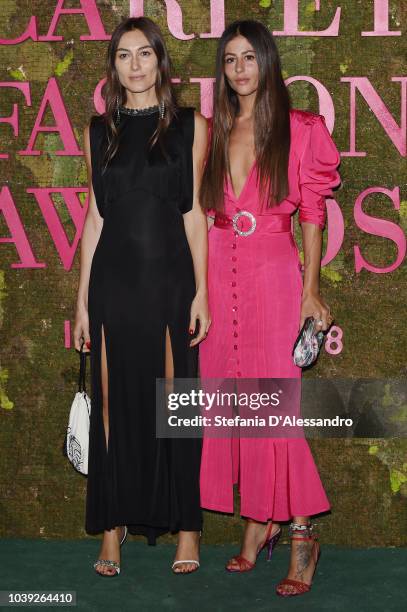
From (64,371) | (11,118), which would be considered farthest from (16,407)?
(11,118)

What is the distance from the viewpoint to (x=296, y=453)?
3711mm

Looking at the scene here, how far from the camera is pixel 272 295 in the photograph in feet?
12.1

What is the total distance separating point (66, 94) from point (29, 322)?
1.14 meters

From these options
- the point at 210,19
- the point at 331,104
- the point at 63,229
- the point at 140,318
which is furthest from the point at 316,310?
the point at 210,19

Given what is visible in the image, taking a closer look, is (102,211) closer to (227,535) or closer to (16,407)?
(16,407)

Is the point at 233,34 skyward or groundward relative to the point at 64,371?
skyward

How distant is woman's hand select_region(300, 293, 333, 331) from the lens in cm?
365

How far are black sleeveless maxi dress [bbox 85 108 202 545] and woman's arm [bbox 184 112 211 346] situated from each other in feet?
0.09

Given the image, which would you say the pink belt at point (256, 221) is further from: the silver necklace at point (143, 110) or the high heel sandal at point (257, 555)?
the high heel sandal at point (257, 555)

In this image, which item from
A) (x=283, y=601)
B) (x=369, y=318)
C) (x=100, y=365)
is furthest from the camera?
(x=369, y=318)

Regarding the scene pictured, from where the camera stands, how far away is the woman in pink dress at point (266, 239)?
12.0 feet

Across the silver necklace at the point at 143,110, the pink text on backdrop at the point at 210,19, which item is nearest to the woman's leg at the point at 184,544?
the silver necklace at the point at 143,110

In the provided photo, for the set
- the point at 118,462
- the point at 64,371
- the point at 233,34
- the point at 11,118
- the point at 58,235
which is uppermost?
the point at 233,34

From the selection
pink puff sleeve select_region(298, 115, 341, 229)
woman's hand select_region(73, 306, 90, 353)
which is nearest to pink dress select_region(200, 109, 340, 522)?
pink puff sleeve select_region(298, 115, 341, 229)
